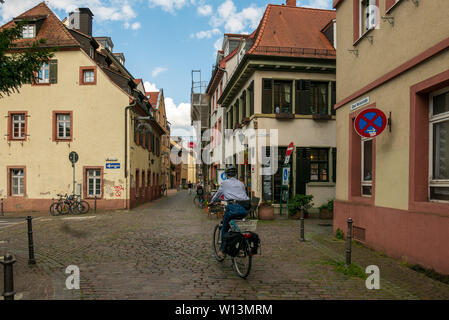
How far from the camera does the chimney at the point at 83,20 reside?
2969 cm

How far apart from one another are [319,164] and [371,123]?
10.1m

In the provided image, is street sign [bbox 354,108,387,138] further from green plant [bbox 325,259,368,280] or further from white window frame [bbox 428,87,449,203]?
green plant [bbox 325,259,368,280]

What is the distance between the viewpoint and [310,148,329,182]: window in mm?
17391

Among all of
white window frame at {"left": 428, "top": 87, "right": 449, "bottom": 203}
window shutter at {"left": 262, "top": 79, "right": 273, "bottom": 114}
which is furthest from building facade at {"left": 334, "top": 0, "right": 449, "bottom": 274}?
window shutter at {"left": 262, "top": 79, "right": 273, "bottom": 114}

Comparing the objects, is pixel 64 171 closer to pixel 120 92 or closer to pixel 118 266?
pixel 120 92

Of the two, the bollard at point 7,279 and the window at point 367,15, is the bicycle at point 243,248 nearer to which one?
the bollard at point 7,279

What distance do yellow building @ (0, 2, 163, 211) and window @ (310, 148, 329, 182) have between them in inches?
410

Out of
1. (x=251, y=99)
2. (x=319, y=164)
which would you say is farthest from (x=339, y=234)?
(x=251, y=99)

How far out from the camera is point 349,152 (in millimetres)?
9672

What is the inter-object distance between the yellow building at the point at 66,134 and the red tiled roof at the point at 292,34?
856 cm

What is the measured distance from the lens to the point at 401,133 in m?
7.27

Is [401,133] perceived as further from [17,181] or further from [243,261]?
[17,181]

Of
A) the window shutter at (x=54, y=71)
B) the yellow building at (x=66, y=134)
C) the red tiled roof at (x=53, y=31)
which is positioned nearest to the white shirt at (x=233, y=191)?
the yellow building at (x=66, y=134)
